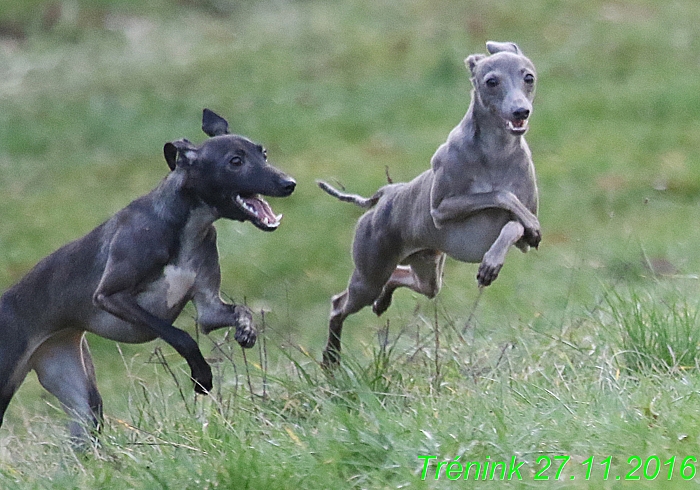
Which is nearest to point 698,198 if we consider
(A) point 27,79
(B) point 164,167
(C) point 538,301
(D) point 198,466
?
(C) point 538,301

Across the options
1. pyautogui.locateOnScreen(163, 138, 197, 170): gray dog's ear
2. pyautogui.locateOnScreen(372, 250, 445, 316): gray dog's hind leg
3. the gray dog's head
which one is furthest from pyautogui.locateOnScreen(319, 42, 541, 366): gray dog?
pyautogui.locateOnScreen(163, 138, 197, 170): gray dog's ear

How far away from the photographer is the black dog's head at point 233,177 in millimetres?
5703

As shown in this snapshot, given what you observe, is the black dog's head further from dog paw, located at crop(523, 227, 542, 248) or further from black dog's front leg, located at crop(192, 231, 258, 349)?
dog paw, located at crop(523, 227, 542, 248)

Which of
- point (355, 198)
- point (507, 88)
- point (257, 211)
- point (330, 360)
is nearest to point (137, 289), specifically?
point (257, 211)

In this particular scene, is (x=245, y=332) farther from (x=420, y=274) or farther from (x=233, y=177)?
(x=420, y=274)

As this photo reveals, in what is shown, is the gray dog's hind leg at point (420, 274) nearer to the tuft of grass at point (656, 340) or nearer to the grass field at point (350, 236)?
the grass field at point (350, 236)

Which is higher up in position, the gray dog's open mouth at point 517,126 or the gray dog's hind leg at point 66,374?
the gray dog's open mouth at point 517,126

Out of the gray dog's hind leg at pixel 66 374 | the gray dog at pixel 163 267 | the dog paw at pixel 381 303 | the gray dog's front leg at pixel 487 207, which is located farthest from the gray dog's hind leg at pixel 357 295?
the gray dog's hind leg at pixel 66 374

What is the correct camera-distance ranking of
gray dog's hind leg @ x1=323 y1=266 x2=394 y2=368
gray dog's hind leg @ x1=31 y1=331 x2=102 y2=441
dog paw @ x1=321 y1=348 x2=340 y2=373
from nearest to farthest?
dog paw @ x1=321 y1=348 x2=340 y2=373 < gray dog's hind leg @ x1=31 y1=331 x2=102 y2=441 < gray dog's hind leg @ x1=323 y1=266 x2=394 y2=368

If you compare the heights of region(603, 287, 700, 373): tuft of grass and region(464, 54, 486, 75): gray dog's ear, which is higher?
region(464, 54, 486, 75): gray dog's ear

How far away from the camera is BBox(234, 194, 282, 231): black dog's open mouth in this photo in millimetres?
5702

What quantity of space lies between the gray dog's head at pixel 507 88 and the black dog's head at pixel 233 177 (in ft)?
3.32

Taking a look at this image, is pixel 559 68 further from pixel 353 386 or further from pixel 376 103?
pixel 353 386

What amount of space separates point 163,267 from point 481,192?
1.52 metres
